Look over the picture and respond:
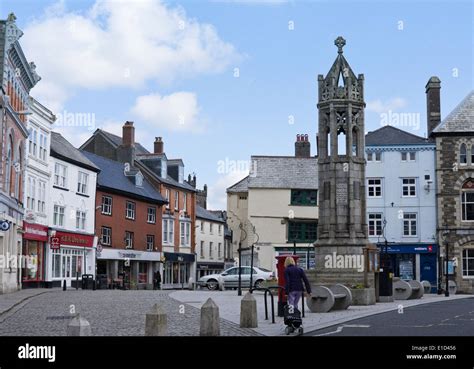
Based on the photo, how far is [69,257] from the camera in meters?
47.1

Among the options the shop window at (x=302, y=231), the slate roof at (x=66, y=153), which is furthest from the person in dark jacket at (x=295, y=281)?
the shop window at (x=302, y=231)

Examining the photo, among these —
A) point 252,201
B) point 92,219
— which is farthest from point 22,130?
point 252,201

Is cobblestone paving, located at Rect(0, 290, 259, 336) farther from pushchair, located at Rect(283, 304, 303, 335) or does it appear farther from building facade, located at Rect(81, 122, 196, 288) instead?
building facade, located at Rect(81, 122, 196, 288)

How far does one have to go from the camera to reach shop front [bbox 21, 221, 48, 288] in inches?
1564

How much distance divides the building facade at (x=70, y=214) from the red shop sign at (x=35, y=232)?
59 cm

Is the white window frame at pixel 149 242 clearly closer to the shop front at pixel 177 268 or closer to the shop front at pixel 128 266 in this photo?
the shop front at pixel 128 266

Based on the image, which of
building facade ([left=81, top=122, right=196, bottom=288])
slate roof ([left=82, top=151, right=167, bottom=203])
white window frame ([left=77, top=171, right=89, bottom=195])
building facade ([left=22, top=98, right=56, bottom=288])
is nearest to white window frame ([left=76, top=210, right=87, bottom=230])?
white window frame ([left=77, top=171, right=89, bottom=195])

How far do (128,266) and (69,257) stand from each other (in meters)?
9.16

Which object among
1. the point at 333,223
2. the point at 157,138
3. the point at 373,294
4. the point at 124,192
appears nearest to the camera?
the point at 373,294

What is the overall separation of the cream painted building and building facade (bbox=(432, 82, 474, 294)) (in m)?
12.8

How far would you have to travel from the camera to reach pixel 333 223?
26.6 meters

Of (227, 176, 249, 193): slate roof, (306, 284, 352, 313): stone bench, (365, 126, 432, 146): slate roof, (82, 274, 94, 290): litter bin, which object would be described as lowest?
(82, 274, 94, 290): litter bin
